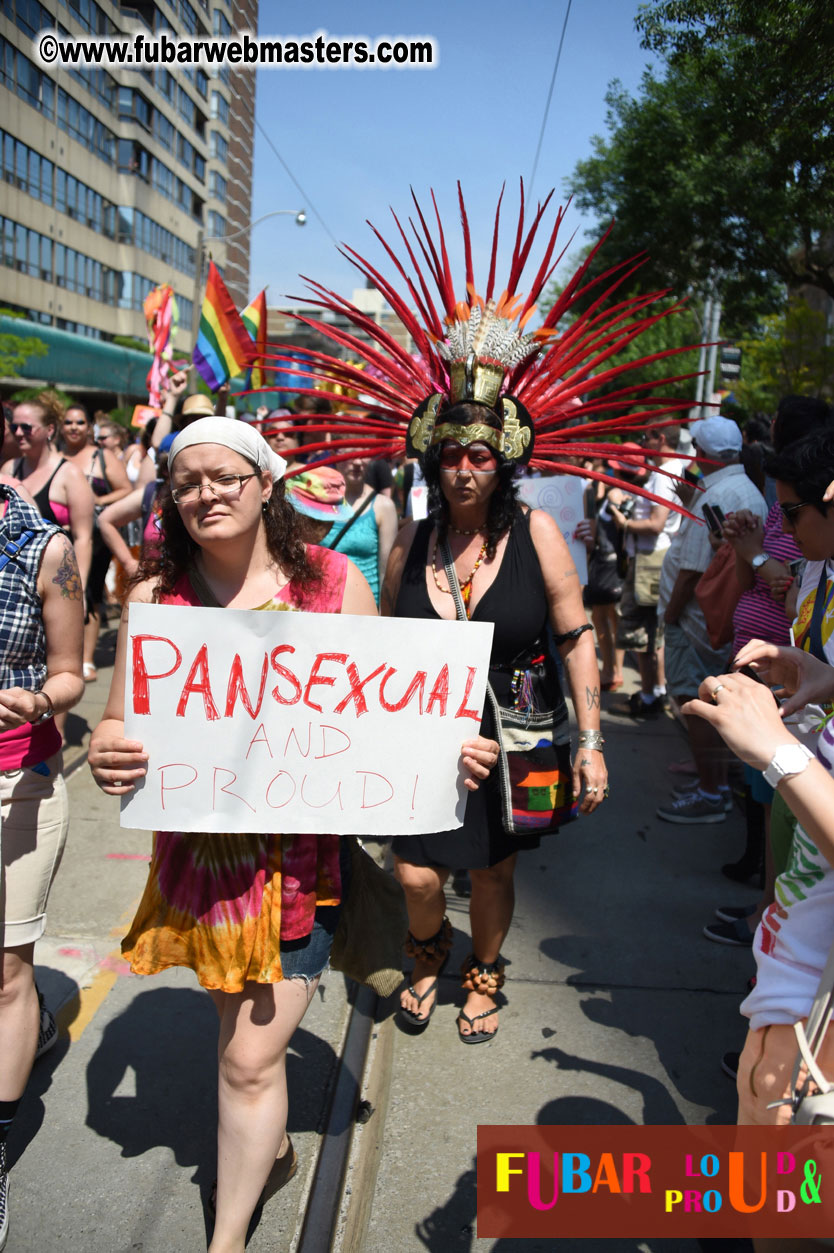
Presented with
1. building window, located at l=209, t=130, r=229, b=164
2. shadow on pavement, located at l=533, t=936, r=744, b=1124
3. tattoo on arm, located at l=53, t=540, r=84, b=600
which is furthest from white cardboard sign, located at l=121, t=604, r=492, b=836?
building window, located at l=209, t=130, r=229, b=164

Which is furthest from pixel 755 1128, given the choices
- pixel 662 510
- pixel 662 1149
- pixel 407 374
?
pixel 662 510

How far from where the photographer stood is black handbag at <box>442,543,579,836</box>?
10.1ft

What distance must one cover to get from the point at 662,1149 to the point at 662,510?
5006mm

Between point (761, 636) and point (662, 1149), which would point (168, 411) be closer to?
point (761, 636)

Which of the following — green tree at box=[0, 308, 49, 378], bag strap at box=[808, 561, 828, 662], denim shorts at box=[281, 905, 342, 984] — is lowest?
denim shorts at box=[281, 905, 342, 984]

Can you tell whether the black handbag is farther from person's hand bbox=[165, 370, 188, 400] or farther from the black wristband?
person's hand bbox=[165, 370, 188, 400]

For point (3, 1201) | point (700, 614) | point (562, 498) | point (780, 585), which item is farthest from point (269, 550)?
point (700, 614)

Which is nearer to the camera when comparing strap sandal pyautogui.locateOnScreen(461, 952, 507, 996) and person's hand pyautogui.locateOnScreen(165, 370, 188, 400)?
strap sandal pyautogui.locateOnScreen(461, 952, 507, 996)

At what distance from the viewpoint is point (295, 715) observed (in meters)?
2.28

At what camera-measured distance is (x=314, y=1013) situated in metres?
3.42

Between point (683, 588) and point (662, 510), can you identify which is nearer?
point (683, 588)

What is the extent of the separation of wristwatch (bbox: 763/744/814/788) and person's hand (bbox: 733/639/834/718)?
1.22 ft

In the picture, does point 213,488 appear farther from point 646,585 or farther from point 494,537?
point 646,585

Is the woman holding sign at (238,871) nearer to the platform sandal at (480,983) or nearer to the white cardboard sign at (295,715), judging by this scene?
the white cardboard sign at (295,715)
